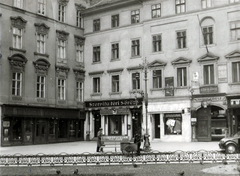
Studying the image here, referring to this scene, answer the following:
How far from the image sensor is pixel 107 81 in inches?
1578

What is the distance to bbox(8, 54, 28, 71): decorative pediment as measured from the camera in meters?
32.6

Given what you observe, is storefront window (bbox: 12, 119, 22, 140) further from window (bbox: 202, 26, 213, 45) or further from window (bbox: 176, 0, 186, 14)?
window (bbox: 202, 26, 213, 45)

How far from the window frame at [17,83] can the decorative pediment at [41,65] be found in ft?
7.08

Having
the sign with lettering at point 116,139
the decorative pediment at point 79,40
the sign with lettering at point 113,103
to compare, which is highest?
the decorative pediment at point 79,40

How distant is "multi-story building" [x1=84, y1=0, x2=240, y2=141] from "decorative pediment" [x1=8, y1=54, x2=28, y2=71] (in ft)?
31.0

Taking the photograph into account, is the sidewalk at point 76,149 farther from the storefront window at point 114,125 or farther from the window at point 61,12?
the window at point 61,12

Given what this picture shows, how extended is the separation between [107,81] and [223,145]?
20.8m

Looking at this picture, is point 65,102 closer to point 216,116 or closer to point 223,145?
point 216,116

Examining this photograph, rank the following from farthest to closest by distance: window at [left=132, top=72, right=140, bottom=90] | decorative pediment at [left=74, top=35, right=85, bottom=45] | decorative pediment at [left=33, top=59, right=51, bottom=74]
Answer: decorative pediment at [left=74, top=35, right=85, bottom=45]
window at [left=132, top=72, right=140, bottom=90]
decorative pediment at [left=33, top=59, right=51, bottom=74]

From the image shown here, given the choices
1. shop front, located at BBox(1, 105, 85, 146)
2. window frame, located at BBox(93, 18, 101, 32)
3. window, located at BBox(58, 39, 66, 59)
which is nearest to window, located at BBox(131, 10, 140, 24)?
window frame, located at BBox(93, 18, 101, 32)

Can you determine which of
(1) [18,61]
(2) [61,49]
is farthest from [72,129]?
(1) [18,61]

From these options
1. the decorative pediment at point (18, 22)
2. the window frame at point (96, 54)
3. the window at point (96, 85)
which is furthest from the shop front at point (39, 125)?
the decorative pediment at point (18, 22)

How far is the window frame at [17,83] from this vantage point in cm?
3294

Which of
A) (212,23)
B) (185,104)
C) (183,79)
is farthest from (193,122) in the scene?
(212,23)
